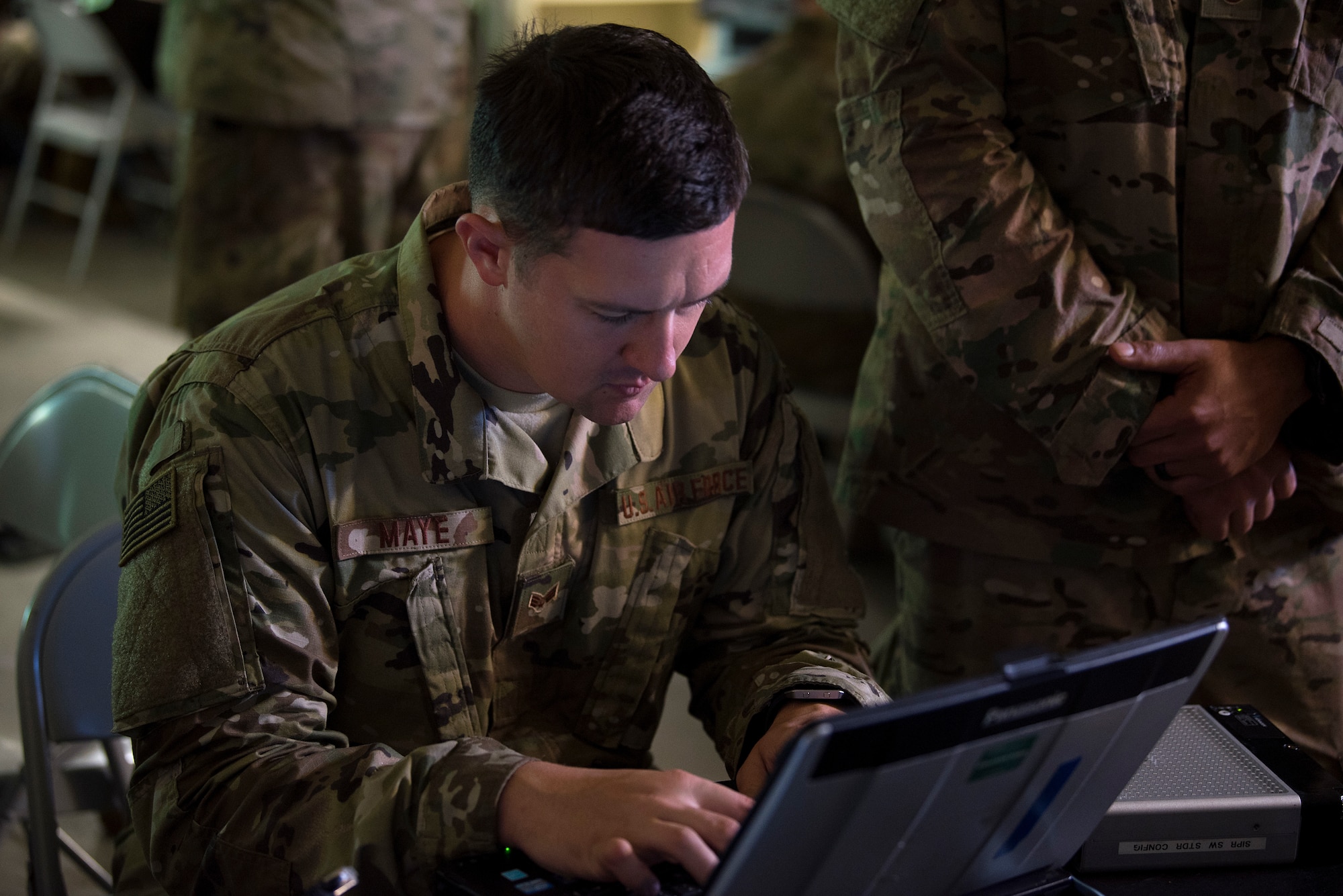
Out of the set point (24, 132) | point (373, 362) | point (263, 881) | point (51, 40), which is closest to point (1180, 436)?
point (373, 362)

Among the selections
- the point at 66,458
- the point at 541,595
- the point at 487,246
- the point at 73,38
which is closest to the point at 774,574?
the point at 541,595

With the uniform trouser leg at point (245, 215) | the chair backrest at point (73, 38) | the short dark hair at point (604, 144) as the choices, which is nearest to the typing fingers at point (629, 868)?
the short dark hair at point (604, 144)

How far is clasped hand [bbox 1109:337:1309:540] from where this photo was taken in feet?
4.39

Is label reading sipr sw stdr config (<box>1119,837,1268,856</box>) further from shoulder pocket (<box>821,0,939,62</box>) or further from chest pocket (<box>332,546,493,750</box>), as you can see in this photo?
shoulder pocket (<box>821,0,939,62</box>)

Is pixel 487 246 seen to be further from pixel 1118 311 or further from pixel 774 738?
pixel 1118 311

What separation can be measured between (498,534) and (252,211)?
201 cm

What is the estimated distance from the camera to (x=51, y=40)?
5.20 metres

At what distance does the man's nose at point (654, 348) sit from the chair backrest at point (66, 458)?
76 centimetres

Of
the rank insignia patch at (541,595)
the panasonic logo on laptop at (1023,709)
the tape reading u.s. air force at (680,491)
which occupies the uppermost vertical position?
the panasonic logo on laptop at (1023,709)

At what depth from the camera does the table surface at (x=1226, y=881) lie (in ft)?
3.23

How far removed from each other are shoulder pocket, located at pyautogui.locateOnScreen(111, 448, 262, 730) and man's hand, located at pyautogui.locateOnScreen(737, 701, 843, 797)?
416 mm

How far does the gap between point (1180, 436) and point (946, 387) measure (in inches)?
10.4

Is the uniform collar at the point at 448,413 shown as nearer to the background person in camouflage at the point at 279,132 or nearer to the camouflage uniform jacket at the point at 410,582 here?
the camouflage uniform jacket at the point at 410,582

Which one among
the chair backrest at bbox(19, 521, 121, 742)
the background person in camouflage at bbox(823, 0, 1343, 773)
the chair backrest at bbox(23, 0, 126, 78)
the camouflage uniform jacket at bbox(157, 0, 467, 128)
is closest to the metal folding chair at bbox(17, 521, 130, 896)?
the chair backrest at bbox(19, 521, 121, 742)
